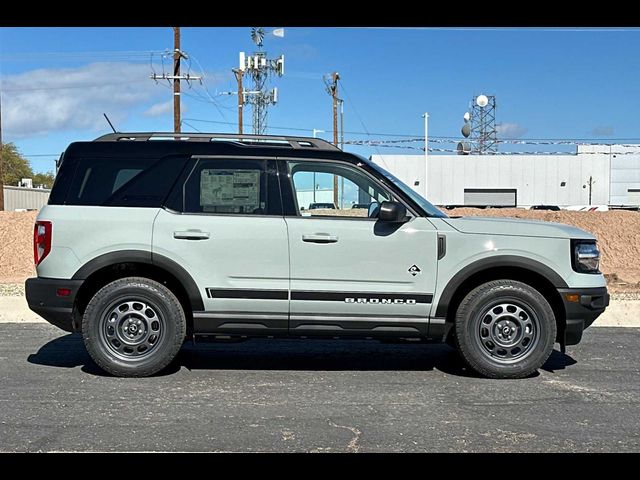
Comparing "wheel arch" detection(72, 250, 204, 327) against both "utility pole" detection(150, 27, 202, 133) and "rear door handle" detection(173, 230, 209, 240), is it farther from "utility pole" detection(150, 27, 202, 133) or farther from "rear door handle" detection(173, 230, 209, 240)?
"utility pole" detection(150, 27, 202, 133)

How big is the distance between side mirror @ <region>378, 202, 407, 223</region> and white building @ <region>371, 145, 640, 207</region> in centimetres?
5781

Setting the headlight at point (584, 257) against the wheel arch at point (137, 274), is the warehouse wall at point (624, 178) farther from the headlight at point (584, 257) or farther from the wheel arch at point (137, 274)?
the wheel arch at point (137, 274)

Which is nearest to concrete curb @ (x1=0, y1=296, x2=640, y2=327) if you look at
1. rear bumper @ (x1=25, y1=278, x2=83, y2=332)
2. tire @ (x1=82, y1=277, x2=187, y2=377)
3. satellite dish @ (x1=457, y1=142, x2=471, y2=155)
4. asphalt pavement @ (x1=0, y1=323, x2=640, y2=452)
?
asphalt pavement @ (x1=0, y1=323, x2=640, y2=452)

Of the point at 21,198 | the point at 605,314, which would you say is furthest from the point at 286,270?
the point at 21,198

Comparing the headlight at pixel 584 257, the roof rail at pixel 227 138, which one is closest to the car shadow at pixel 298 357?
the headlight at pixel 584 257

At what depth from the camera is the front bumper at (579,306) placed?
20.6ft

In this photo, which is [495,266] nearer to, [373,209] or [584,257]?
[584,257]

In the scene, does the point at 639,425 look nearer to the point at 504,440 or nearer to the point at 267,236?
the point at 504,440

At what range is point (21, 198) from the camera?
5397cm

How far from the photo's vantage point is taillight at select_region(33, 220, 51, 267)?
6344 millimetres
